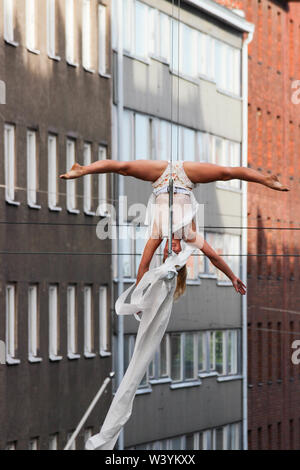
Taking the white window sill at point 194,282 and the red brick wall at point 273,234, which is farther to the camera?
the red brick wall at point 273,234

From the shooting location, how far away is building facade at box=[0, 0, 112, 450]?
5700 centimetres

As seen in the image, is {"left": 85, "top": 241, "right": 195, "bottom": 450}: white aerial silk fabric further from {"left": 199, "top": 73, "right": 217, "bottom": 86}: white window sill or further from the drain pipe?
the drain pipe

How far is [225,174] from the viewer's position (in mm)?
27344

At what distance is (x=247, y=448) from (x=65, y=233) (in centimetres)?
1933

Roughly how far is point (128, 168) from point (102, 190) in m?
37.4

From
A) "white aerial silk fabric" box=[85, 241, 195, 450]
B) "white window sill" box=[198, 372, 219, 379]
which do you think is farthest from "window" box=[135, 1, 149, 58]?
"white aerial silk fabric" box=[85, 241, 195, 450]

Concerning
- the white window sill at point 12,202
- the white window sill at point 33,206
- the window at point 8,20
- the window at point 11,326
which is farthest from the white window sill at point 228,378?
the window at point 8,20

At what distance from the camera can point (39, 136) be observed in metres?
59.1

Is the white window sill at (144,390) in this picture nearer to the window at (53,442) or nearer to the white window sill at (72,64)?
the window at (53,442)

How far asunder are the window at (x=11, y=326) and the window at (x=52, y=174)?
3235 millimetres

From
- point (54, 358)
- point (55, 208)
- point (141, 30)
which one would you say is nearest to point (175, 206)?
point (55, 208)

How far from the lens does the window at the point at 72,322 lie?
6234cm

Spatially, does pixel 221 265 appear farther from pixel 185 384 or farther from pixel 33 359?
pixel 185 384
